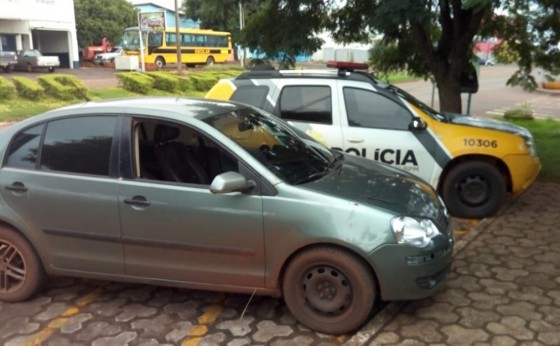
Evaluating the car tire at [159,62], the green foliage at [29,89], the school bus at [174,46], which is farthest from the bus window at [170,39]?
the green foliage at [29,89]

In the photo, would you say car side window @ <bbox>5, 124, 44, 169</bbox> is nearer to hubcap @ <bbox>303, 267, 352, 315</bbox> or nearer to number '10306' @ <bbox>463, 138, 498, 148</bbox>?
hubcap @ <bbox>303, 267, 352, 315</bbox>

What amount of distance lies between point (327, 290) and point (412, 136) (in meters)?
2.90

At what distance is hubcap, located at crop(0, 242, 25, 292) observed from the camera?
13.5ft

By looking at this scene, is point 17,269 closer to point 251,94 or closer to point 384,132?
point 251,94

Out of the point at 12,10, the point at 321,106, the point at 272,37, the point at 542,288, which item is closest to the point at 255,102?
the point at 321,106

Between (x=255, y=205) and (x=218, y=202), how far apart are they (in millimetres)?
257

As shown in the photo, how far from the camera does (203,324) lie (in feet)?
12.5

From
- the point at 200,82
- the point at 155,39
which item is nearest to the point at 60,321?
the point at 200,82

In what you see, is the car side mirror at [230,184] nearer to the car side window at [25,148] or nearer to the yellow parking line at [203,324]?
the yellow parking line at [203,324]

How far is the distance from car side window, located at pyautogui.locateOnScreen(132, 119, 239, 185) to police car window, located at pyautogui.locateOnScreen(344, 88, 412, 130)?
2677mm

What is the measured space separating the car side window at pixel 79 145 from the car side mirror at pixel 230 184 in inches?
36.6

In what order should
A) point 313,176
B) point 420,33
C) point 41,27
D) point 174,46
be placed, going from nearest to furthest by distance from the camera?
point 313,176 < point 420,33 < point 41,27 < point 174,46

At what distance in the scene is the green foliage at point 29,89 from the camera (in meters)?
19.3

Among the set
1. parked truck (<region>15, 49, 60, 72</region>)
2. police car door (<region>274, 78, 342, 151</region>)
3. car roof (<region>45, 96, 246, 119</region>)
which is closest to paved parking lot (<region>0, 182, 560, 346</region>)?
car roof (<region>45, 96, 246, 119</region>)
